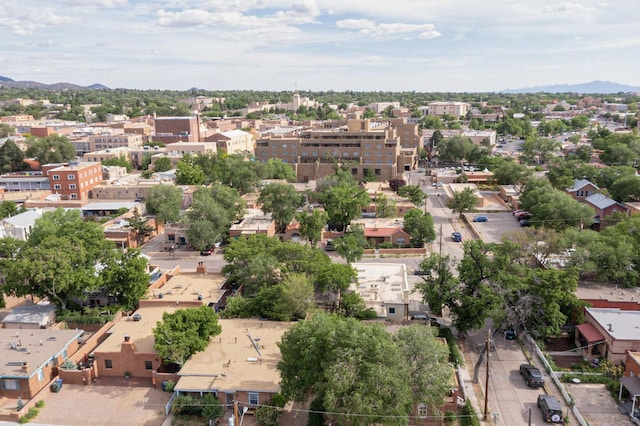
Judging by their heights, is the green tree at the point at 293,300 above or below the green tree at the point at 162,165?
below

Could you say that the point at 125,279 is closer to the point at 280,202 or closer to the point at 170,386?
the point at 170,386

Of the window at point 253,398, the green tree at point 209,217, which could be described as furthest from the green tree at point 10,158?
the window at point 253,398

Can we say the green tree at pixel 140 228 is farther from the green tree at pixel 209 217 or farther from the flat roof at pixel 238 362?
the flat roof at pixel 238 362

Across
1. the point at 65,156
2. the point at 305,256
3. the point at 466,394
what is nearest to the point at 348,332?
the point at 466,394

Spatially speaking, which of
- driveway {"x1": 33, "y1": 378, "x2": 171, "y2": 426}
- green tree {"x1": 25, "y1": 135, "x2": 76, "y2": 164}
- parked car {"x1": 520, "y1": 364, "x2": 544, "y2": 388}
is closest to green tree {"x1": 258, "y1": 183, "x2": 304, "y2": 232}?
driveway {"x1": 33, "y1": 378, "x2": 171, "y2": 426}

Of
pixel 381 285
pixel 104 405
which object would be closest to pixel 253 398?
pixel 104 405

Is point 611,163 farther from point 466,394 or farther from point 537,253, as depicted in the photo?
point 466,394
